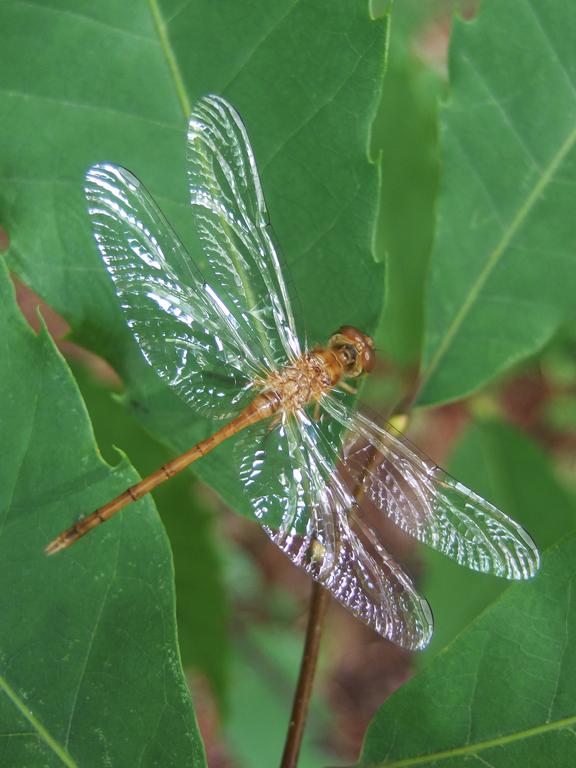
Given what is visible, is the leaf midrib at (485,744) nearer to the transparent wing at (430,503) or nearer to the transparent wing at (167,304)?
the transparent wing at (430,503)

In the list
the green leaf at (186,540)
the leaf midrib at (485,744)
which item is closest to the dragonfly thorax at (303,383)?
the green leaf at (186,540)

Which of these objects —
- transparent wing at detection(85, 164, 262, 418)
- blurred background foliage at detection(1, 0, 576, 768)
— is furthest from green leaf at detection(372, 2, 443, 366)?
transparent wing at detection(85, 164, 262, 418)

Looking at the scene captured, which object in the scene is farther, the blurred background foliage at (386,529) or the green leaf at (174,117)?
the blurred background foliage at (386,529)

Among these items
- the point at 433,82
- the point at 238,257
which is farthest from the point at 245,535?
the point at 238,257

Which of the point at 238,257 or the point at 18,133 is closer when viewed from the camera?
the point at 18,133

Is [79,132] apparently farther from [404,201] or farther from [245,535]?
[245,535]

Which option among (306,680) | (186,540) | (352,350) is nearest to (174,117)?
(352,350)

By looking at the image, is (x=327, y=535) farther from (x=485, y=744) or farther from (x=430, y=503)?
(x=485, y=744)
